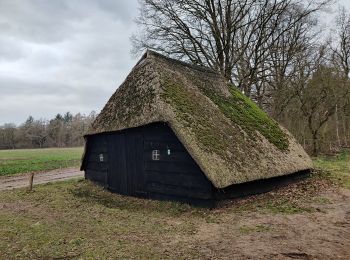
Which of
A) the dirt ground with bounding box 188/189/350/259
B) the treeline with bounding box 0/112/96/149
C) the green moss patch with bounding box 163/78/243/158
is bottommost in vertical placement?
the dirt ground with bounding box 188/189/350/259

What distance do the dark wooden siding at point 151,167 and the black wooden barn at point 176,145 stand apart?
0.09 feet

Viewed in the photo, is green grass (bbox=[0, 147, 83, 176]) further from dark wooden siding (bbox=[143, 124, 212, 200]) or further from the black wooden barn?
dark wooden siding (bbox=[143, 124, 212, 200])

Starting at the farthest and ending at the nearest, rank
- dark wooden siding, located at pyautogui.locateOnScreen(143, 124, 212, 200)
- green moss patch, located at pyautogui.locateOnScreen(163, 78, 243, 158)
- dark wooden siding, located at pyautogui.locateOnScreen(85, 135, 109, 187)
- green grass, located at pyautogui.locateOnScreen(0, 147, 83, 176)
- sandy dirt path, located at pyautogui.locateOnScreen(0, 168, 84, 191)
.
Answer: green grass, located at pyautogui.locateOnScreen(0, 147, 83, 176)
sandy dirt path, located at pyautogui.locateOnScreen(0, 168, 84, 191)
dark wooden siding, located at pyautogui.locateOnScreen(85, 135, 109, 187)
green moss patch, located at pyautogui.locateOnScreen(163, 78, 243, 158)
dark wooden siding, located at pyautogui.locateOnScreen(143, 124, 212, 200)

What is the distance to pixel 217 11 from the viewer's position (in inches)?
1046

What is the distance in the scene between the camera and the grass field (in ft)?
23.2

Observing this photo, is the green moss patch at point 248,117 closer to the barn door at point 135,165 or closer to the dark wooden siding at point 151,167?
the dark wooden siding at point 151,167

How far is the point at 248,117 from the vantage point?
53.3ft

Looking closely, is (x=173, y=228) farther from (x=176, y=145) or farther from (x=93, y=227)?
(x=176, y=145)

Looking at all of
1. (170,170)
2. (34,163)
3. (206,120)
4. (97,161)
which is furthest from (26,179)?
(206,120)

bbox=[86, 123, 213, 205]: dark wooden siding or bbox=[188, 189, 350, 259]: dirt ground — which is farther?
A: bbox=[86, 123, 213, 205]: dark wooden siding

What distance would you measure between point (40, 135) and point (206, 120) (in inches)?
3583

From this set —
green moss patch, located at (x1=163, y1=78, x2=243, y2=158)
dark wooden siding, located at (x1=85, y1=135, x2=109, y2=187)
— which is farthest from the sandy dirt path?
green moss patch, located at (x1=163, y1=78, x2=243, y2=158)

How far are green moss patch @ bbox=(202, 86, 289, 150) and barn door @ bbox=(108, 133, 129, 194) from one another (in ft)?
14.5

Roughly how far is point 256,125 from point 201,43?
1286 cm
